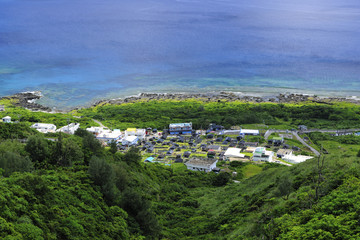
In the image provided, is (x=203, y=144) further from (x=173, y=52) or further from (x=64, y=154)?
(x=173, y=52)

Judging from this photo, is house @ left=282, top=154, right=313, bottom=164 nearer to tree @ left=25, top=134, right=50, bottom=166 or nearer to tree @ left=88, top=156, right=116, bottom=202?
tree @ left=88, top=156, right=116, bottom=202

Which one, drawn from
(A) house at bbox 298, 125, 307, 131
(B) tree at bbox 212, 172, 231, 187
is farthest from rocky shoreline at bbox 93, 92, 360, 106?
(B) tree at bbox 212, 172, 231, 187

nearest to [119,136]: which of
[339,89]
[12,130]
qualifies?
[12,130]

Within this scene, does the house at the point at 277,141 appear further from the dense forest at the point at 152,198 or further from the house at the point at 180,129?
the dense forest at the point at 152,198

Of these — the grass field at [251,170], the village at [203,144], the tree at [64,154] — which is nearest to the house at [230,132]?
the village at [203,144]

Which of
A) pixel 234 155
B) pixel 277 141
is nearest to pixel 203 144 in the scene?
pixel 234 155

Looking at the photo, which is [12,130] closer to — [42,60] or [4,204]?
[4,204]
